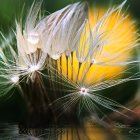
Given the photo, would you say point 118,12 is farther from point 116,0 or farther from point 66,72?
point 66,72

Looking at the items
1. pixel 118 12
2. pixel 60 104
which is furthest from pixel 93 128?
pixel 118 12

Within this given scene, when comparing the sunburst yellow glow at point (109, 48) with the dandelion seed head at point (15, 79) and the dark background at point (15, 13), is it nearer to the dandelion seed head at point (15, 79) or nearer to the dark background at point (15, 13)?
the dark background at point (15, 13)

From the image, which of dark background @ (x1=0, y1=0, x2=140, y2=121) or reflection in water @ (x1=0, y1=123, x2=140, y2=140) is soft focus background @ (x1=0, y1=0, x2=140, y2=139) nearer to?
dark background @ (x1=0, y1=0, x2=140, y2=121)

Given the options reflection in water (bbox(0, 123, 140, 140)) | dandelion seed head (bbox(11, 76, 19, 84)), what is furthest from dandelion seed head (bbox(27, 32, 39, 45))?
reflection in water (bbox(0, 123, 140, 140))

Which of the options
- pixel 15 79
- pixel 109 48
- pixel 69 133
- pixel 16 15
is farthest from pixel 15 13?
pixel 69 133

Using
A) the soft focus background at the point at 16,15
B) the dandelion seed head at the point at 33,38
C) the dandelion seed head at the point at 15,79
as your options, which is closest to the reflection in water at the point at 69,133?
the soft focus background at the point at 16,15

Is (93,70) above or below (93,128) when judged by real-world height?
above
